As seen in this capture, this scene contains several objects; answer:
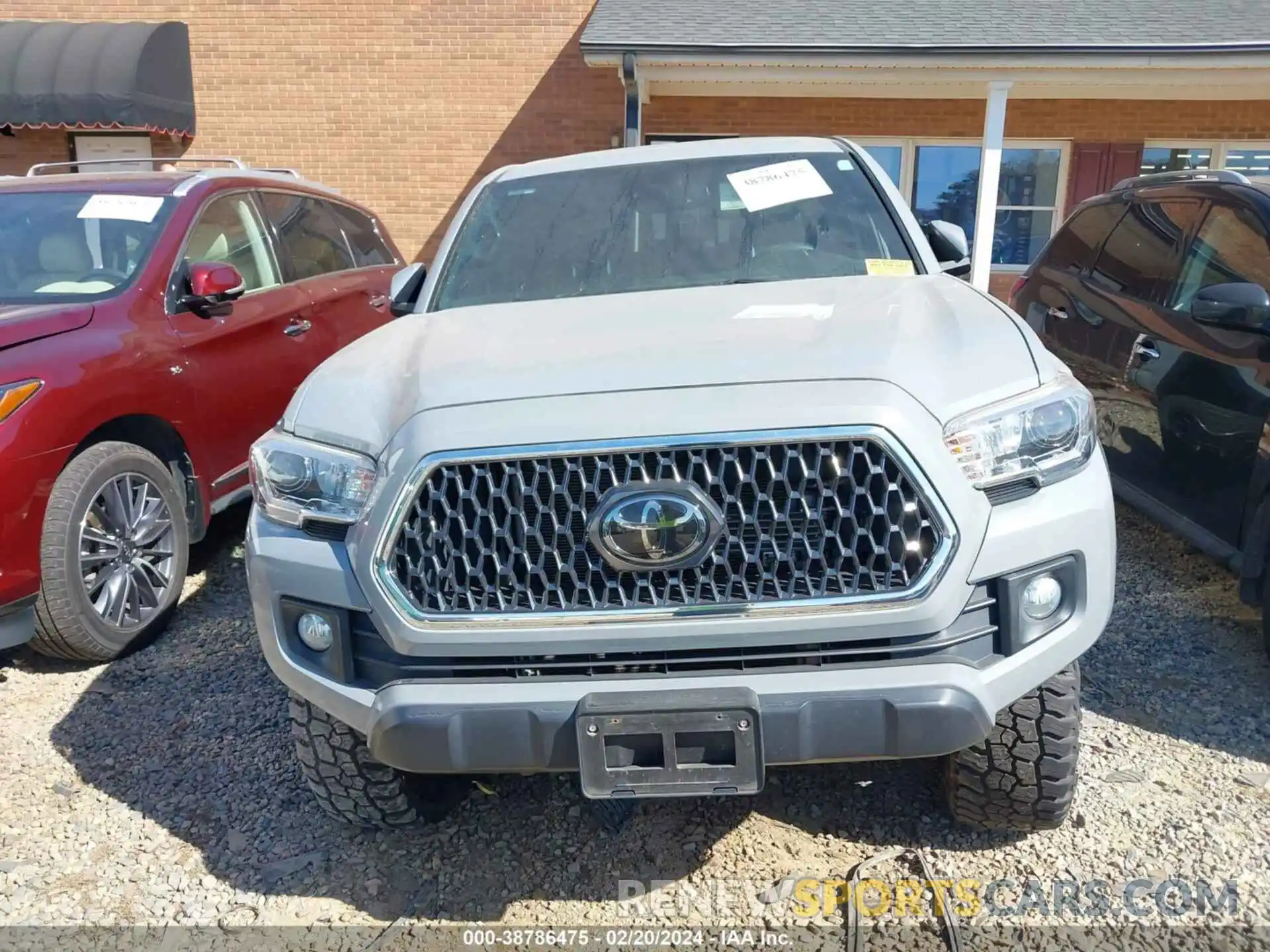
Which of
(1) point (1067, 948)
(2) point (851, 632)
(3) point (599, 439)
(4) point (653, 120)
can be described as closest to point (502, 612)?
(3) point (599, 439)

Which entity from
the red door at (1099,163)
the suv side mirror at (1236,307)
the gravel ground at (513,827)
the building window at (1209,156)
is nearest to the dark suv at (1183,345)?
the suv side mirror at (1236,307)

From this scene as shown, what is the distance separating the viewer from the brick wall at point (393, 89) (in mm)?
11531

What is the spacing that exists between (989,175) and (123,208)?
8270mm

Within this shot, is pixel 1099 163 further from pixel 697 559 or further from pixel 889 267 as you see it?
pixel 697 559

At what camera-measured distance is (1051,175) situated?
11898 mm

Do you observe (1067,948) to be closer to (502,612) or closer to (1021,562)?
(1021,562)

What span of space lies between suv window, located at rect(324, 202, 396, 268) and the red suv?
0.52 m

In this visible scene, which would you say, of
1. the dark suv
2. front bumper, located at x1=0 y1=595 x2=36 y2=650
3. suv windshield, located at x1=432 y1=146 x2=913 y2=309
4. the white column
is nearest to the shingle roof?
the white column

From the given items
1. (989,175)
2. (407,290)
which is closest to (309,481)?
(407,290)

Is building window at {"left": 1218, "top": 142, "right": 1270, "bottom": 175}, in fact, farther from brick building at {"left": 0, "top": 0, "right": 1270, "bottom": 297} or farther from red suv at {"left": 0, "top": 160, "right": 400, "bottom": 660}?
red suv at {"left": 0, "top": 160, "right": 400, "bottom": 660}

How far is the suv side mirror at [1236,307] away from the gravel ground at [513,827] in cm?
122

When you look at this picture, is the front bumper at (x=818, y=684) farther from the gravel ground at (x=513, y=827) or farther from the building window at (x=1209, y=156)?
the building window at (x=1209, y=156)

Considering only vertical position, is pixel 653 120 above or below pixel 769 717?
above

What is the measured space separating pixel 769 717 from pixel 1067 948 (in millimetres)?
949
